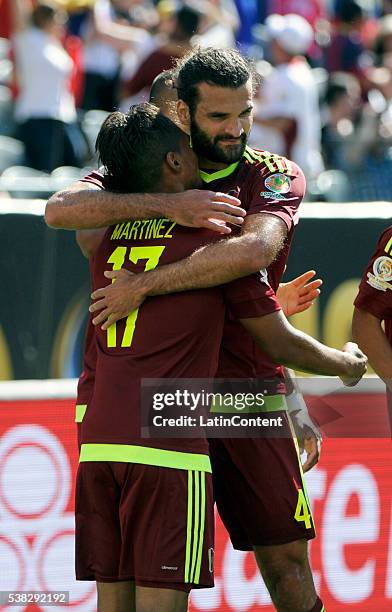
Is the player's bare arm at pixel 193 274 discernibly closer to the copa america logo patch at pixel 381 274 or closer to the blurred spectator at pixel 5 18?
the copa america logo patch at pixel 381 274

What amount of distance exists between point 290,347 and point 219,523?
1762 millimetres

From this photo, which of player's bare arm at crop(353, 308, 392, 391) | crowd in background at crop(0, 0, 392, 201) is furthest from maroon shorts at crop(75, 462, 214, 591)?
crowd in background at crop(0, 0, 392, 201)

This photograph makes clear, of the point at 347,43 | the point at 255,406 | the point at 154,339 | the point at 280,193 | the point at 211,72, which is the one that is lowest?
the point at 255,406

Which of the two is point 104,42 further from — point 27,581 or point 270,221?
→ point 270,221

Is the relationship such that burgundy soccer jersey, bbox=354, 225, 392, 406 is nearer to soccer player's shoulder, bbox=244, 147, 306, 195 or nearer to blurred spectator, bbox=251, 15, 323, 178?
soccer player's shoulder, bbox=244, 147, 306, 195

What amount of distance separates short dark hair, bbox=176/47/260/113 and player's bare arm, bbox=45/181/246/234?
0.43 metres

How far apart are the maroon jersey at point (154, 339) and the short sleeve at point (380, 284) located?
0.92 m

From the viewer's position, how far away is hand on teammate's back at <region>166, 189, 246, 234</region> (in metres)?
3.98

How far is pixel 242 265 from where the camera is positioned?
13.0ft

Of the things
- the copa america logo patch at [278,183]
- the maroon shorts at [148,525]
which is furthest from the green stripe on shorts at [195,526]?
the copa america logo patch at [278,183]

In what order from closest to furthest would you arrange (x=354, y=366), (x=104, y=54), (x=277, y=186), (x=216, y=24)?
1. (x=354, y=366)
2. (x=277, y=186)
3. (x=104, y=54)
4. (x=216, y=24)

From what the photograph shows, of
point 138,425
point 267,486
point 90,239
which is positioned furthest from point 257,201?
point 267,486

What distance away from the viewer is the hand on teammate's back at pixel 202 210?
13.1 ft

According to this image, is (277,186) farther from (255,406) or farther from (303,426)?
(303,426)
